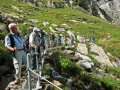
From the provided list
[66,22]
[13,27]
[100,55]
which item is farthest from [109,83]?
[66,22]

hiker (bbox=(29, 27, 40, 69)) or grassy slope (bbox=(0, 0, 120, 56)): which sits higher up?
hiker (bbox=(29, 27, 40, 69))

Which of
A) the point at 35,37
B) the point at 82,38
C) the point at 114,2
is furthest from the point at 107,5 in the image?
the point at 35,37

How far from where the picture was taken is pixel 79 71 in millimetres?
21438

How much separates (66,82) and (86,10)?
88.5 meters

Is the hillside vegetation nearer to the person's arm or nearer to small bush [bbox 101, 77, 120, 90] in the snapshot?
small bush [bbox 101, 77, 120, 90]

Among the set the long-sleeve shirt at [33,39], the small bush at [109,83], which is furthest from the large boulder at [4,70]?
the small bush at [109,83]

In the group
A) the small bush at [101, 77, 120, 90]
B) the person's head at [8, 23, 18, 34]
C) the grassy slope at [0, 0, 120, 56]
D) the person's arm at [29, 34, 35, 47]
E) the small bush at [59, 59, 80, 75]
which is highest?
the person's head at [8, 23, 18, 34]

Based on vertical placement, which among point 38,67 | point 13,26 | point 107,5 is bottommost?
point 107,5

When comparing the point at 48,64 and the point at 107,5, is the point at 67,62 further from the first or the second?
the point at 107,5

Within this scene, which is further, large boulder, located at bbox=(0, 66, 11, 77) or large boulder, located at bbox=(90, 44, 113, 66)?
large boulder, located at bbox=(90, 44, 113, 66)

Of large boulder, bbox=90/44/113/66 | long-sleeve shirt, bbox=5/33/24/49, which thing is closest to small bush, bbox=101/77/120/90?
large boulder, bbox=90/44/113/66

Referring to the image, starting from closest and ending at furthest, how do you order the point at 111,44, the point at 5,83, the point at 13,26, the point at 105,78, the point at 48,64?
the point at 13,26 < the point at 5,83 < the point at 48,64 < the point at 105,78 < the point at 111,44

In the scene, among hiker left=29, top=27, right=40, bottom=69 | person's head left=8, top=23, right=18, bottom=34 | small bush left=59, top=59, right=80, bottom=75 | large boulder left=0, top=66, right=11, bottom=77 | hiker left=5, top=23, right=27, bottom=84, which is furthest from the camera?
small bush left=59, top=59, right=80, bottom=75

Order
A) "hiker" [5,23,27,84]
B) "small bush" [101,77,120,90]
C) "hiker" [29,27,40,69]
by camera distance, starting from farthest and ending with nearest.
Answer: "small bush" [101,77,120,90] < "hiker" [29,27,40,69] < "hiker" [5,23,27,84]
